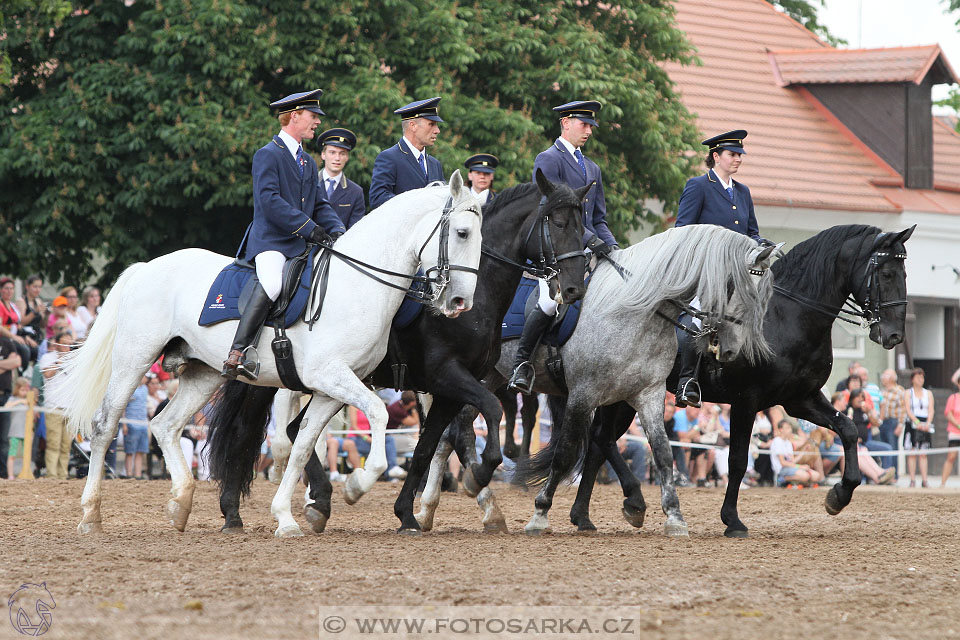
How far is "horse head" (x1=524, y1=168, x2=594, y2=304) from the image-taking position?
8.73 metres

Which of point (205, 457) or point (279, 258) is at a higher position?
point (279, 258)

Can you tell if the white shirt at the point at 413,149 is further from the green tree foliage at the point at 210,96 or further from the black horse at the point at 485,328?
the green tree foliage at the point at 210,96

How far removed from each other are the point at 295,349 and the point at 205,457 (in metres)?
1.89

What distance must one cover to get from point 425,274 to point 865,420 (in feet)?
37.7

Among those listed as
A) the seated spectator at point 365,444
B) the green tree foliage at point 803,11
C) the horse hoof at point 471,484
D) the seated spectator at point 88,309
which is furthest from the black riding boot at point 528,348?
the green tree foliage at point 803,11

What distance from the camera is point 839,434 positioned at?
1020cm

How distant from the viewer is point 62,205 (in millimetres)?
18094

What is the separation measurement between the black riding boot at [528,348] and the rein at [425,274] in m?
→ 1.20

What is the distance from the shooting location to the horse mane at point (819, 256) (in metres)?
10.2

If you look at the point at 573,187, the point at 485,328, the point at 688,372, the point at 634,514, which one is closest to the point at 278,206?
the point at 485,328

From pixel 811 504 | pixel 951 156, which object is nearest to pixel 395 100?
pixel 811 504

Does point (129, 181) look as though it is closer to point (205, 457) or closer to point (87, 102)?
point (87, 102)

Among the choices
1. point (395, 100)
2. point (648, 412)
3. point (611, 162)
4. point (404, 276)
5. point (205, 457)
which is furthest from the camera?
point (611, 162)

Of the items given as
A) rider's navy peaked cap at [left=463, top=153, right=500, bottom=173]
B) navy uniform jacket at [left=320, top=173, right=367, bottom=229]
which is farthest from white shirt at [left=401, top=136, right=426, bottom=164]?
rider's navy peaked cap at [left=463, top=153, right=500, bottom=173]
